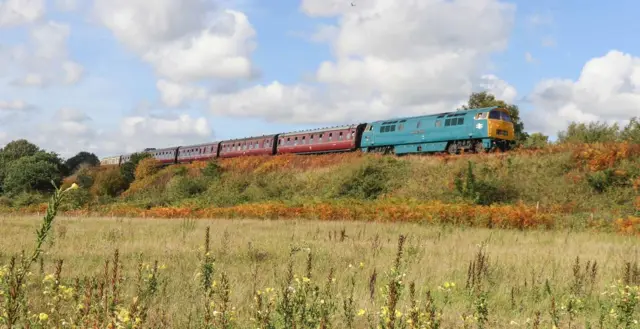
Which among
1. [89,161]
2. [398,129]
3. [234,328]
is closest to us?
[234,328]

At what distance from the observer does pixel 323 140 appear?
1535 inches

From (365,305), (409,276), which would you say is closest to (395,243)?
(409,276)

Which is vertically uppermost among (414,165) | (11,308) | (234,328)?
(414,165)

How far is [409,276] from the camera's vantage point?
8.09 metres

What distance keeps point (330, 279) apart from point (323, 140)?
34807 millimetres

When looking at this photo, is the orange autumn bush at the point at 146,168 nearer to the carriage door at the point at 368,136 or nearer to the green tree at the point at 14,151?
the green tree at the point at 14,151

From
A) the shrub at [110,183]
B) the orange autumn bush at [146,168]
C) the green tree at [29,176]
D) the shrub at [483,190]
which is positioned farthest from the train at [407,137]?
the green tree at [29,176]

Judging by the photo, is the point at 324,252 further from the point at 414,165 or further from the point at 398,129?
the point at 398,129

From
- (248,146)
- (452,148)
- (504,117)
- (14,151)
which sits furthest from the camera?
(14,151)

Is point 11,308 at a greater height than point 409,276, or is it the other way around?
point 11,308

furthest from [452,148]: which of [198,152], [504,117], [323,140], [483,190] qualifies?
[198,152]

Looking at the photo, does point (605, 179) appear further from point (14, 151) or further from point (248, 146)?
point (14, 151)

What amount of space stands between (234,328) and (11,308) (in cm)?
316

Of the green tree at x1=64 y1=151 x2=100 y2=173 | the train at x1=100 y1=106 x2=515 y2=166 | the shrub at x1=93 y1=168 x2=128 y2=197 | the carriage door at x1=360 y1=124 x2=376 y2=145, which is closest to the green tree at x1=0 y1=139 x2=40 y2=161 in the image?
the green tree at x1=64 y1=151 x2=100 y2=173
